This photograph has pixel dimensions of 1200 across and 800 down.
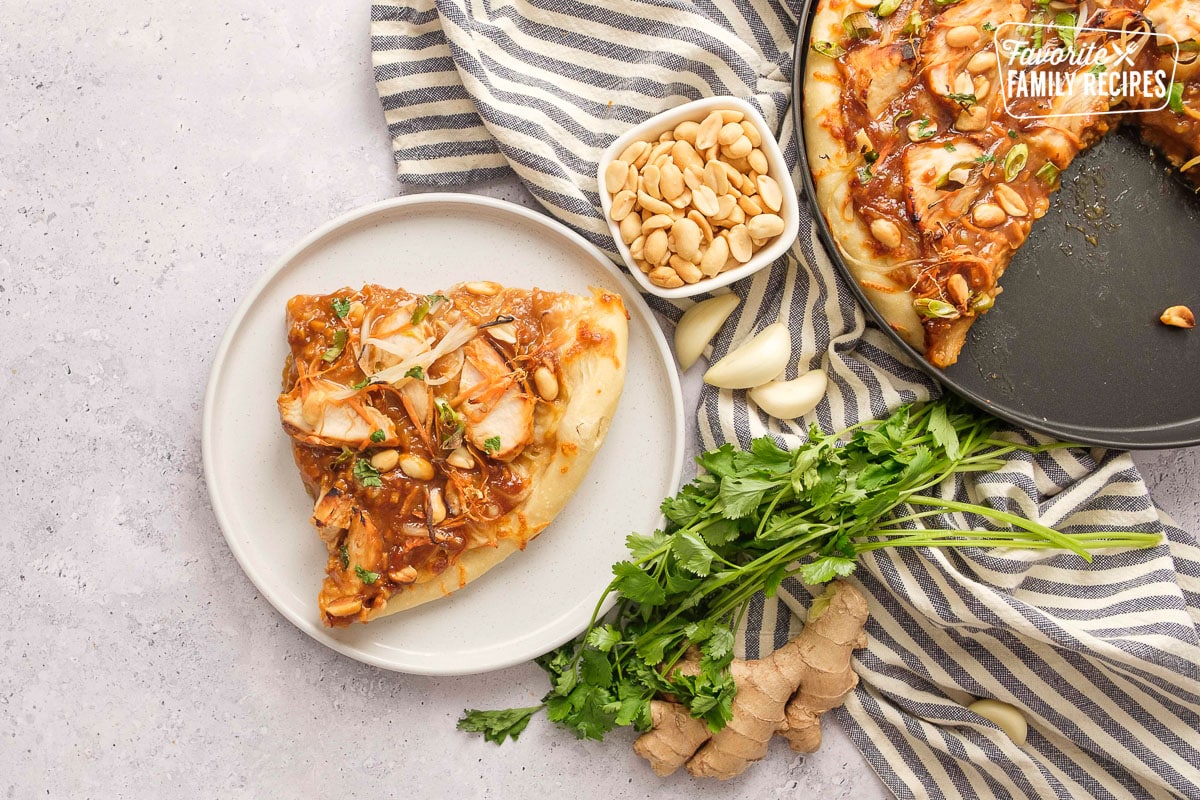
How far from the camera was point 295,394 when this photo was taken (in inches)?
113

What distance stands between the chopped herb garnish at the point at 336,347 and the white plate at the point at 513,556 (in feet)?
1.10

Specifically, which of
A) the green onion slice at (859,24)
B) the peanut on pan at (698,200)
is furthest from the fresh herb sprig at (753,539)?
the green onion slice at (859,24)

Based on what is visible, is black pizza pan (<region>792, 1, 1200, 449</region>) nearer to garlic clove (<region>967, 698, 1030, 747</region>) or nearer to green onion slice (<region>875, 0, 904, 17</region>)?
green onion slice (<region>875, 0, 904, 17</region>)

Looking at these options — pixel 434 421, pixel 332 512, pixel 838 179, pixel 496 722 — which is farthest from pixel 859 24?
pixel 496 722

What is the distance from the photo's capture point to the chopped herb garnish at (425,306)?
115 inches

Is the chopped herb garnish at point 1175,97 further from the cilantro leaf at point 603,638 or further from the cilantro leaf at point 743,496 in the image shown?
the cilantro leaf at point 603,638

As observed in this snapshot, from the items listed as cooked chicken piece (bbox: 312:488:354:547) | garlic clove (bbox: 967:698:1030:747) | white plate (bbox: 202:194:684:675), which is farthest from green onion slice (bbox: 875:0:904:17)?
garlic clove (bbox: 967:698:1030:747)

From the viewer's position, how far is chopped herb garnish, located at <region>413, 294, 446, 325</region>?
9.62ft

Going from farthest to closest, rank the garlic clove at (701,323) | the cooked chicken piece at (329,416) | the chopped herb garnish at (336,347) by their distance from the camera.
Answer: the garlic clove at (701,323), the chopped herb garnish at (336,347), the cooked chicken piece at (329,416)

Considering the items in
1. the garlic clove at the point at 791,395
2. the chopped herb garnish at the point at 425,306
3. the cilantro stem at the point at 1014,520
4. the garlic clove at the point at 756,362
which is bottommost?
the cilantro stem at the point at 1014,520

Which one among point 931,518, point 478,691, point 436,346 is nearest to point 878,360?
point 931,518

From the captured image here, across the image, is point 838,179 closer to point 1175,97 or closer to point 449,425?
point 1175,97

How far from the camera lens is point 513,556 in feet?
10.7

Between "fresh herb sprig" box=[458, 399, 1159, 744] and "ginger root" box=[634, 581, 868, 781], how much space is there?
96 mm
